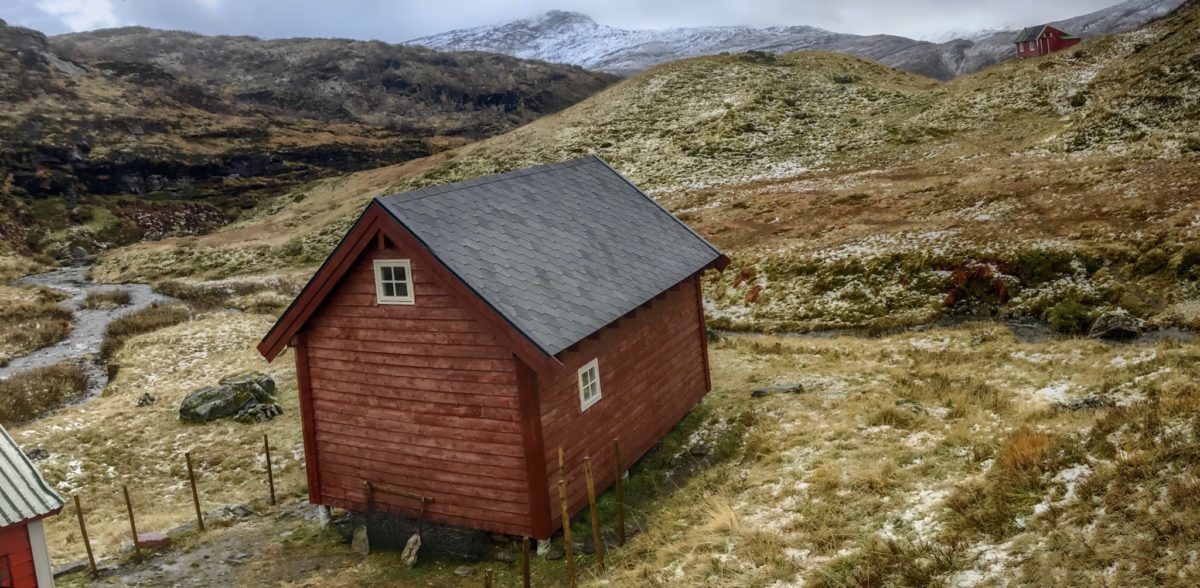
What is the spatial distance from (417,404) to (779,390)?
35.2 ft

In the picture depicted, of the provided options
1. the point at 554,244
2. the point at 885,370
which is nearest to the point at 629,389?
the point at 554,244

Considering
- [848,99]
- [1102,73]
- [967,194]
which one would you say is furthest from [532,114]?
[967,194]

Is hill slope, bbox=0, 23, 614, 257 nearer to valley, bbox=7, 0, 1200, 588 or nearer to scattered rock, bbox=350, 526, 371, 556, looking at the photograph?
valley, bbox=7, 0, 1200, 588

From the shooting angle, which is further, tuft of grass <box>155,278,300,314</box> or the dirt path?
tuft of grass <box>155,278,300,314</box>

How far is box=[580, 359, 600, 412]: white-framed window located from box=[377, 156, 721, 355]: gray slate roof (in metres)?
1.25

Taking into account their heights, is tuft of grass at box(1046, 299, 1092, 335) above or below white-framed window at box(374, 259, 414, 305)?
below

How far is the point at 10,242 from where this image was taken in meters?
70.9

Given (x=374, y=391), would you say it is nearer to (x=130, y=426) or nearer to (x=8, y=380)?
(x=130, y=426)

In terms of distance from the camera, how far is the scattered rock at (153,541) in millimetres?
17281

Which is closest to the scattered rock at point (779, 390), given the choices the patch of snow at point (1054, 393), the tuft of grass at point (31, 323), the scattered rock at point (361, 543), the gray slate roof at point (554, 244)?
the gray slate roof at point (554, 244)

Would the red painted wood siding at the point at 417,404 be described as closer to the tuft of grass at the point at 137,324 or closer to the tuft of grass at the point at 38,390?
the tuft of grass at the point at 38,390

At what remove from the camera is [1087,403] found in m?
15.6

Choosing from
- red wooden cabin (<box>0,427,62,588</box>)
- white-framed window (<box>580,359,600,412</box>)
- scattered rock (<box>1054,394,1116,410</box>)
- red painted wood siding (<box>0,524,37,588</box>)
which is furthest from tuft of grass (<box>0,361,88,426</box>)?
scattered rock (<box>1054,394,1116,410</box>)

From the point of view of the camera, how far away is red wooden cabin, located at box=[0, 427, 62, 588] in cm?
1160
